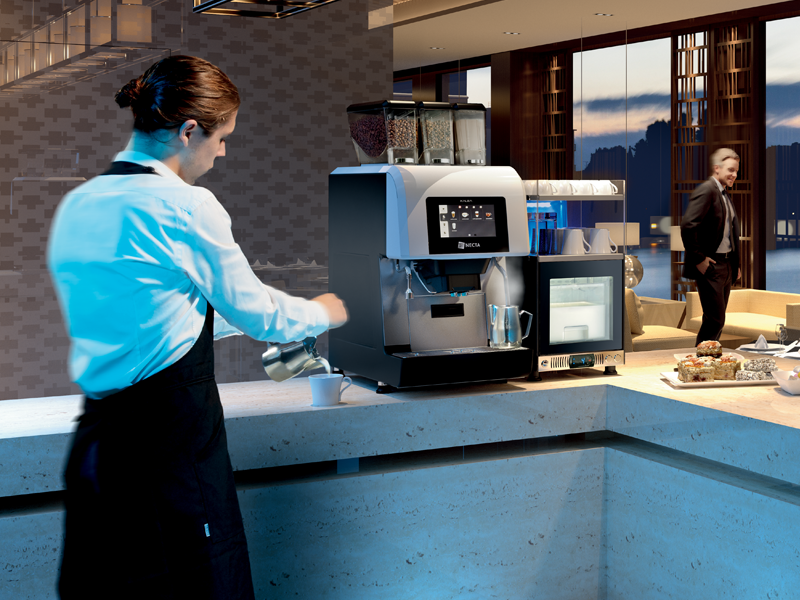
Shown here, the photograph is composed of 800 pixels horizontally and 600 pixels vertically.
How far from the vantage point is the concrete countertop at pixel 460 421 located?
1905 millimetres

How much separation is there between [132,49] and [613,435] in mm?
2250

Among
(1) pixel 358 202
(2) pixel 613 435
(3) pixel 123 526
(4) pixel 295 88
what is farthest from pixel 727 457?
(4) pixel 295 88

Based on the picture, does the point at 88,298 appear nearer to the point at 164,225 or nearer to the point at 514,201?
the point at 164,225

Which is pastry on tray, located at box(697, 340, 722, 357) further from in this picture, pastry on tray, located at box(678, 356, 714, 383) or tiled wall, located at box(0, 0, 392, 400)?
tiled wall, located at box(0, 0, 392, 400)

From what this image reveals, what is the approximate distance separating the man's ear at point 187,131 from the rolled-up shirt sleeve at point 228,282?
12 cm

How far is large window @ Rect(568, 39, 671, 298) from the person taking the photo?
8.40 meters

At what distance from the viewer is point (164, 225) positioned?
1370 mm

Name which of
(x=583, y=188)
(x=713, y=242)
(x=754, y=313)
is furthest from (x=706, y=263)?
(x=583, y=188)

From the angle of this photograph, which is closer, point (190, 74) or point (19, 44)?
point (190, 74)

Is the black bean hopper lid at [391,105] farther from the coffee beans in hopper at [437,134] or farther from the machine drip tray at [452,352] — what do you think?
the machine drip tray at [452,352]

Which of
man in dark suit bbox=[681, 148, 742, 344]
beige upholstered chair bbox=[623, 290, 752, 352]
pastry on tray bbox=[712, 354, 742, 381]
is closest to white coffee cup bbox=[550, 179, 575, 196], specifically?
pastry on tray bbox=[712, 354, 742, 381]

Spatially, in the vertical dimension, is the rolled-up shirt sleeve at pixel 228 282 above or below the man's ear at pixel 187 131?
below

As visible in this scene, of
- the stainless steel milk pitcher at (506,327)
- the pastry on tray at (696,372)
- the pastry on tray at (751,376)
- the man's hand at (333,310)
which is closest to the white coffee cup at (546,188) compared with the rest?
the stainless steel milk pitcher at (506,327)

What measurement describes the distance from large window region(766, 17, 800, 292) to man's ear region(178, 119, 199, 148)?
7328 millimetres
